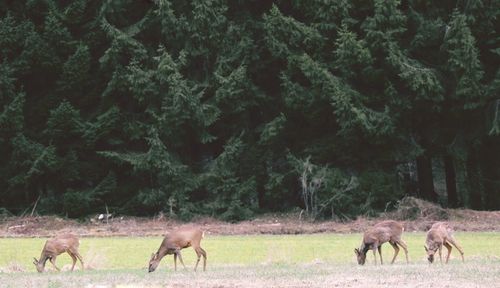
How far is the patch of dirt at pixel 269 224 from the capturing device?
2716 centimetres

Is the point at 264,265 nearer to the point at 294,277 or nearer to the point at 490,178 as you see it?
the point at 294,277

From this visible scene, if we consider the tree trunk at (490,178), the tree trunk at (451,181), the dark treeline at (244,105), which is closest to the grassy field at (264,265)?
the dark treeline at (244,105)

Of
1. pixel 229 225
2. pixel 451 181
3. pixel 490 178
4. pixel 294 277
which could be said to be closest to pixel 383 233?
pixel 294 277

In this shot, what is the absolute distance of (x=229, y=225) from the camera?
2895 centimetres

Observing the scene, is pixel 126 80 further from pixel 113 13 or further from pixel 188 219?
pixel 188 219

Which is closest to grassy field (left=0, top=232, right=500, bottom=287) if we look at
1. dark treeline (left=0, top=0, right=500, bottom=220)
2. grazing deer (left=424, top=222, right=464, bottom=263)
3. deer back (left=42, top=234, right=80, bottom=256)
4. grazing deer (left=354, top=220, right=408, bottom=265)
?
grazing deer (left=424, top=222, right=464, bottom=263)

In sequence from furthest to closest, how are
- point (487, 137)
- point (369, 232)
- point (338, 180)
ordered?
point (487, 137), point (338, 180), point (369, 232)

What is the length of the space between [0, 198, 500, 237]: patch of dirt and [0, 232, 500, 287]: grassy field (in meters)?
1.41

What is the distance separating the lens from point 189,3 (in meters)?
32.8

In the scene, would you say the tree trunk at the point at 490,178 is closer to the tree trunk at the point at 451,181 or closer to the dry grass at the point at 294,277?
the tree trunk at the point at 451,181

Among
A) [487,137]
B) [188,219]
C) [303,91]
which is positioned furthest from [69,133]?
[487,137]

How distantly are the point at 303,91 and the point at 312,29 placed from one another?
228 centimetres

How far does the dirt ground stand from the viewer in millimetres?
27125

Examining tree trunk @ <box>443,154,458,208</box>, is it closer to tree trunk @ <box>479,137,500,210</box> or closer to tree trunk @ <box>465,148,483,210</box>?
tree trunk @ <box>465,148,483,210</box>
